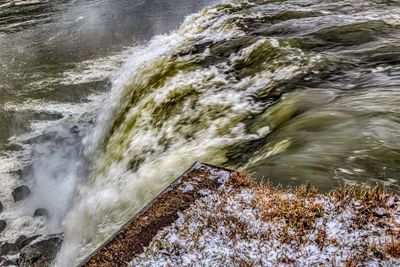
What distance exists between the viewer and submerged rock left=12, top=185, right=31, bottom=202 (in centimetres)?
1036

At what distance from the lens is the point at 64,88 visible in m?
16.7

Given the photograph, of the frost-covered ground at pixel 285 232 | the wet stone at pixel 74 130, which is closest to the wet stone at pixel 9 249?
the wet stone at pixel 74 130

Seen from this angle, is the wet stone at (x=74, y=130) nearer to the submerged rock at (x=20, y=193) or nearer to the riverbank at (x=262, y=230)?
the submerged rock at (x=20, y=193)

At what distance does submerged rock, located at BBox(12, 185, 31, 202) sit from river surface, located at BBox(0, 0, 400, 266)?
0.16 m

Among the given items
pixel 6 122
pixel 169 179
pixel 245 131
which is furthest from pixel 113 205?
pixel 6 122

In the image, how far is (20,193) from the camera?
1040cm

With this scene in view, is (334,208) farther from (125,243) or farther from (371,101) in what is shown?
(371,101)

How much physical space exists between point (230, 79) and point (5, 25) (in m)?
26.5

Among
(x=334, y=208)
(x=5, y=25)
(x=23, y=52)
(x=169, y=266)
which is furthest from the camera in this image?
(x=5, y=25)

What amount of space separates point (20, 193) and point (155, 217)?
28.0 feet

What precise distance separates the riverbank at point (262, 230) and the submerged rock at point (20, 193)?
27.5 feet

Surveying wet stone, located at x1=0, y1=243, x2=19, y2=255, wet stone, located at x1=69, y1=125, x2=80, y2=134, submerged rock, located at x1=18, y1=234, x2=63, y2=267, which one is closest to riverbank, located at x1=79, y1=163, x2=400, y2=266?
submerged rock, located at x1=18, y1=234, x2=63, y2=267

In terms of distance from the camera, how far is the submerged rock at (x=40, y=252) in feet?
25.0

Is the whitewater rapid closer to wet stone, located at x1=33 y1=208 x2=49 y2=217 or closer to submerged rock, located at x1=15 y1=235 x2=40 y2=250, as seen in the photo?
submerged rock, located at x1=15 y1=235 x2=40 y2=250
